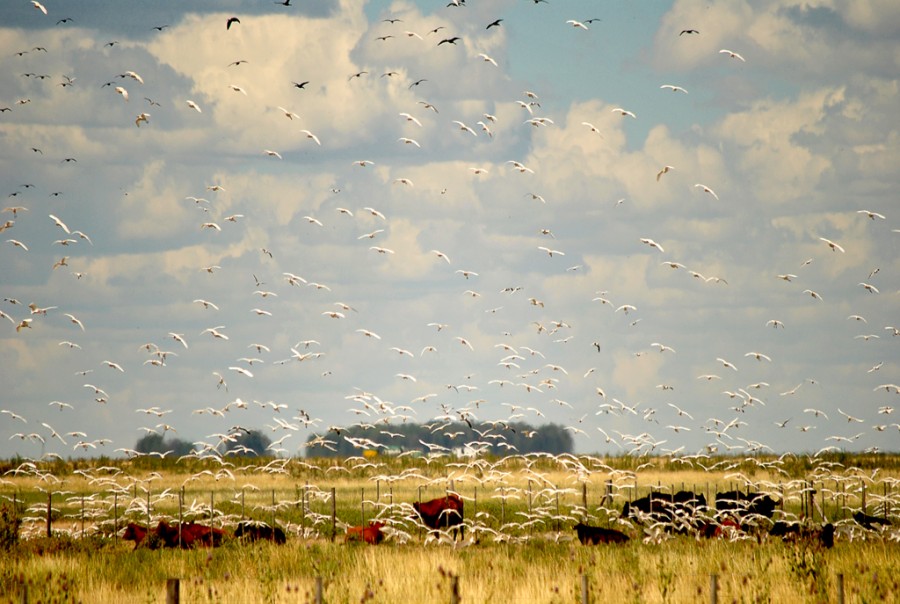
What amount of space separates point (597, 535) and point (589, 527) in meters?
0.30

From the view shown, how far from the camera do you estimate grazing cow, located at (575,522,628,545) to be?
92.5 ft

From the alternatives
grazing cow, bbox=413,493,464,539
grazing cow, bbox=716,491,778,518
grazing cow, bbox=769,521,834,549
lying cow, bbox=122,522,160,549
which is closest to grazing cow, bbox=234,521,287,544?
lying cow, bbox=122,522,160,549

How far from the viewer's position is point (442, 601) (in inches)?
739

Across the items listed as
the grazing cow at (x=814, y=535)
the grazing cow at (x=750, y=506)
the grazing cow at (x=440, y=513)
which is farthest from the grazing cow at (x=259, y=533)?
the grazing cow at (x=814, y=535)

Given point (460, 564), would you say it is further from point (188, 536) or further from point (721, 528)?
point (188, 536)

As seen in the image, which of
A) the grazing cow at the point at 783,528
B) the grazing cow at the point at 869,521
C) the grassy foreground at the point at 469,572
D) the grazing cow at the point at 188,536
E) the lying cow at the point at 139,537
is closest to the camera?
the grassy foreground at the point at 469,572

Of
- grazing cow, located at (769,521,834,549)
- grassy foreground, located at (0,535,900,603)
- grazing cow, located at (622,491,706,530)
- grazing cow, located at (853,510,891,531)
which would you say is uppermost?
grazing cow, located at (622,491,706,530)

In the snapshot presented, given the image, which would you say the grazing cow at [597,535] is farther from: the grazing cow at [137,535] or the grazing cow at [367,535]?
the grazing cow at [137,535]

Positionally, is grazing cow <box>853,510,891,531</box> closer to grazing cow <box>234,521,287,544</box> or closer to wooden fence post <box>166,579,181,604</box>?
grazing cow <box>234,521,287,544</box>

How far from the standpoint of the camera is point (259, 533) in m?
29.5

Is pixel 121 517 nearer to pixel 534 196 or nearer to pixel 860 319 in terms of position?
pixel 534 196

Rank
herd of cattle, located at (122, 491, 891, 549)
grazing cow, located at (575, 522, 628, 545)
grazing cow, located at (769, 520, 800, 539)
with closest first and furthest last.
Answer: grazing cow, located at (769, 520, 800, 539) < grazing cow, located at (575, 522, 628, 545) < herd of cattle, located at (122, 491, 891, 549)

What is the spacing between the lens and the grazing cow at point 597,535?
2819cm

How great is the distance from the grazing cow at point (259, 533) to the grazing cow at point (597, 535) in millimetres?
8027
